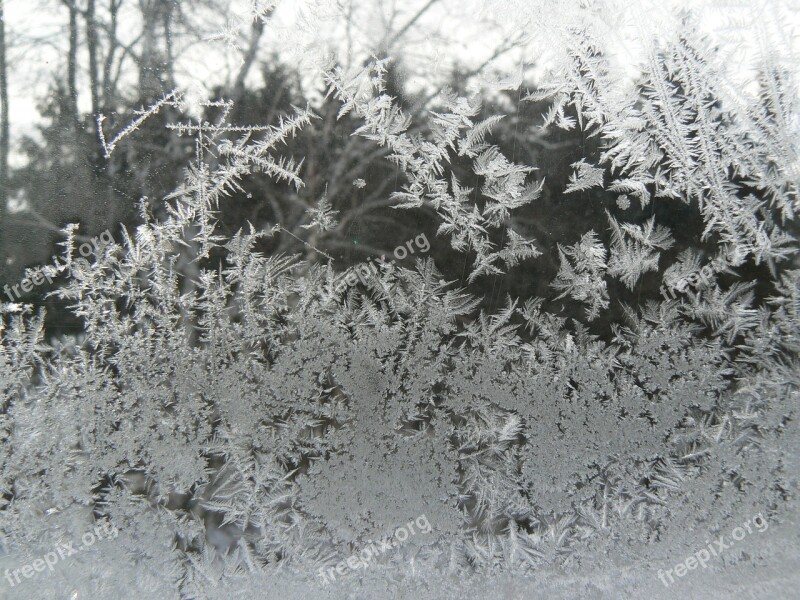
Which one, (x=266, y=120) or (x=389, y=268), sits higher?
(x=266, y=120)

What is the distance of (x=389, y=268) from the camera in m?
0.93

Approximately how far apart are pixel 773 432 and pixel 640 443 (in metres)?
0.29

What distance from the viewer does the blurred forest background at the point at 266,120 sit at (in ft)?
3.02

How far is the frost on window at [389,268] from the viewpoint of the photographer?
920 mm

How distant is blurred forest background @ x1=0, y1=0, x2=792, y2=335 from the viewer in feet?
3.02

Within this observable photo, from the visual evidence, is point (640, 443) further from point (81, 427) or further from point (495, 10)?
point (81, 427)

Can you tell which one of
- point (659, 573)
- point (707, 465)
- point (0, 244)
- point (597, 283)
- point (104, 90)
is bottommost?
point (659, 573)

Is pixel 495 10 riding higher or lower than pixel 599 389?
higher

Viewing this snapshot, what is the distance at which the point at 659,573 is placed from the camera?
3.16ft

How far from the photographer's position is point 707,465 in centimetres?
93

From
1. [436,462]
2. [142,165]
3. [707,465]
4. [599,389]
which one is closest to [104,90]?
[142,165]

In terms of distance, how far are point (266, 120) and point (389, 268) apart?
406mm

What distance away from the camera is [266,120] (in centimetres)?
93

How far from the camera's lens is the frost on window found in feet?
3.02
